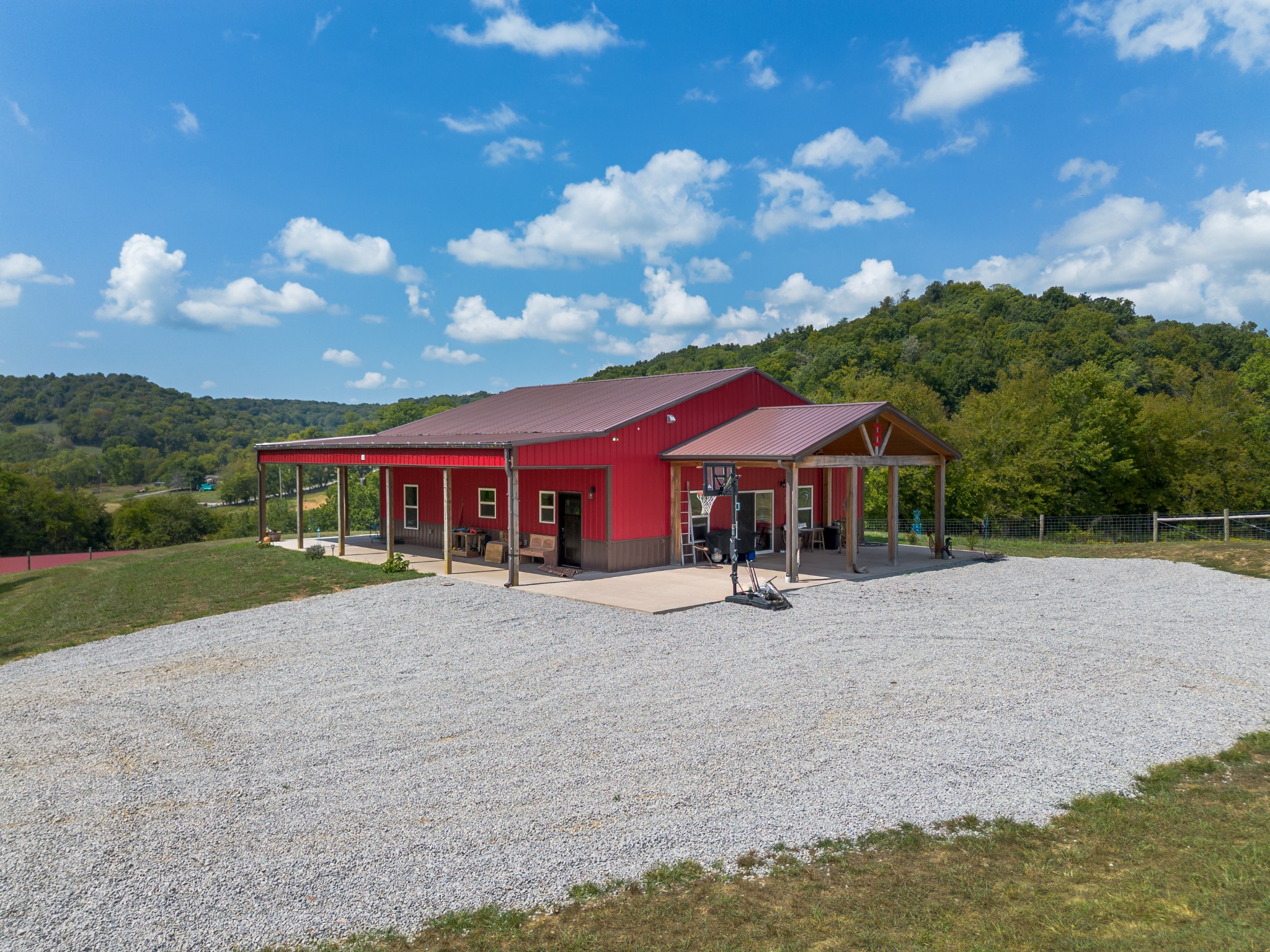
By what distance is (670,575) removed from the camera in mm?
16047

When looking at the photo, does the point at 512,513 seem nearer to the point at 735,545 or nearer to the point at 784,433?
the point at 735,545

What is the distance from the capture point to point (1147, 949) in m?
3.70

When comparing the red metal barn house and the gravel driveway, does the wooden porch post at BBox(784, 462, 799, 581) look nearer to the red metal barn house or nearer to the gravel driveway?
the red metal barn house

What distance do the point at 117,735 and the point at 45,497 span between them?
6390cm

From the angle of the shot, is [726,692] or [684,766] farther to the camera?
[726,692]

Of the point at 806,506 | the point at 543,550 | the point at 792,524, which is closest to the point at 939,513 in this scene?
the point at 806,506

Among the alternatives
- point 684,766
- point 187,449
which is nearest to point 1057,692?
point 684,766

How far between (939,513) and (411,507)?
578 inches

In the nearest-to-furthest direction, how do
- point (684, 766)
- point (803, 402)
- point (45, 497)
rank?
point (684, 766) → point (803, 402) → point (45, 497)

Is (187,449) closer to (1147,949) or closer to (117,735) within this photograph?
(117,735)

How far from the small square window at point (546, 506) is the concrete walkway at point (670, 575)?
1170mm

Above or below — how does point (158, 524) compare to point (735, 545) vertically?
below

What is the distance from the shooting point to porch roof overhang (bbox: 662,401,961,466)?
50.9ft

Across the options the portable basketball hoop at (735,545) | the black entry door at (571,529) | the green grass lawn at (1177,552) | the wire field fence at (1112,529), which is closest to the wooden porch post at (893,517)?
the green grass lawn at (1177,552)
